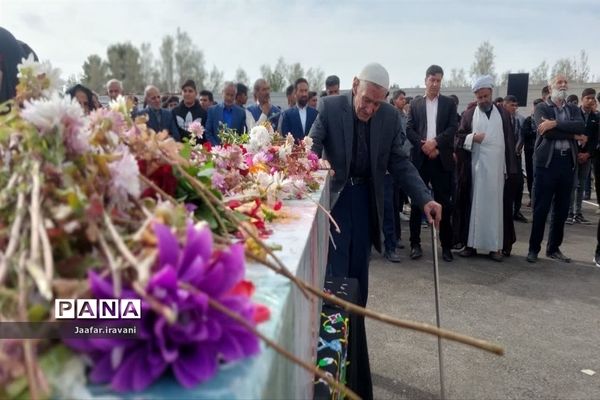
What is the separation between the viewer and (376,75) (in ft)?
11.0

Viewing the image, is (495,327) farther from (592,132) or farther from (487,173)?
(592,132)

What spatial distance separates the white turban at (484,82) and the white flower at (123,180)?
6.20m

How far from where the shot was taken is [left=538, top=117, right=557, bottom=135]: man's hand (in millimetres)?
6203

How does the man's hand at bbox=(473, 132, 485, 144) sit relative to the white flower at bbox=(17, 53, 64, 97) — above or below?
below

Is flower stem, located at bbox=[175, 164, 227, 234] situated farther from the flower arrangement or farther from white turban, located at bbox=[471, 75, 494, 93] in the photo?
white turban, located at bbox=[471, 75, 494, 93]

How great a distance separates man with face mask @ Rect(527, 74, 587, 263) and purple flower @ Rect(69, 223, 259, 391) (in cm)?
635

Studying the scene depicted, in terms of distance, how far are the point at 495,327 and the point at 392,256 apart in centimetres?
225

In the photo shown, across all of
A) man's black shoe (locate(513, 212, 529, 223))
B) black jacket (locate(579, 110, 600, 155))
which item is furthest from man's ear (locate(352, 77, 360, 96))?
man's black shoe (locate(513, 212, 529, 223))

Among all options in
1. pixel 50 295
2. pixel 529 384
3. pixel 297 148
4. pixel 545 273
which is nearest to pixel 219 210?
pixel 50 295

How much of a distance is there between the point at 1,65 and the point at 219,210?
1.56 meters

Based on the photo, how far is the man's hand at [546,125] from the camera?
244 inches

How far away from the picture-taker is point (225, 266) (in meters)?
0.80

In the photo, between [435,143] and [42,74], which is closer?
[42,74]

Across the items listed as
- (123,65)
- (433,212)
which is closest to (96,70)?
(123,65)
